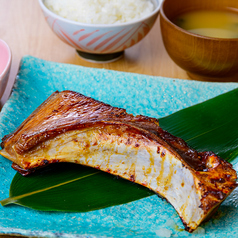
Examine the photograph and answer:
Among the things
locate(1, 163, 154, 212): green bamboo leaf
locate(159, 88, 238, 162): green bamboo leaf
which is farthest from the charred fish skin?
locate(159, 88, 238, 162): green bamboo leaf

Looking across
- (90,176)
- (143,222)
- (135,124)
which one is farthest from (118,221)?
(135,124)

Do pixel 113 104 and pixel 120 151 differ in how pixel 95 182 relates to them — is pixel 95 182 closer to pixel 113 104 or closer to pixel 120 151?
pixel 120 151

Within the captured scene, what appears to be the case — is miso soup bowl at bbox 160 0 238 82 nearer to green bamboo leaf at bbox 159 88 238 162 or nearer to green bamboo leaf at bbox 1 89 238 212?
green bamboo leaf at bbox 159 88 238 162

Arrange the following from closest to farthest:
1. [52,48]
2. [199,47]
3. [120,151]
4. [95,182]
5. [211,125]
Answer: [120,151] < [95,182] < [211,125] < [199,47] < [52,48]

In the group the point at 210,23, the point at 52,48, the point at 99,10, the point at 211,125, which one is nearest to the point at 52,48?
the point at 52,48

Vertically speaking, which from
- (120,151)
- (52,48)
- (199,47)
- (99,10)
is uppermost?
(99,10)

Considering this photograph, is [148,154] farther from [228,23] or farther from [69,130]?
[228,23]

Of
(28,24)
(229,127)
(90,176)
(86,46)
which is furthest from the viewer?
(28,24)
